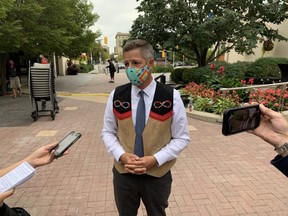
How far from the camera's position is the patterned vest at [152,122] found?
2119 mm

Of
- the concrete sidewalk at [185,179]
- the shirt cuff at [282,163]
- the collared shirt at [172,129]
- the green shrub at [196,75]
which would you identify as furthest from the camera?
the green shrub at [196,75]

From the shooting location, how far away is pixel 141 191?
7.43 feet

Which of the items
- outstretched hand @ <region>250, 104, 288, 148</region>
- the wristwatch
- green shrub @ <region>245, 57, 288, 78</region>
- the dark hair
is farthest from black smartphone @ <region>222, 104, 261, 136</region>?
green shrub @ <region>245, 57, 288, 78</region>

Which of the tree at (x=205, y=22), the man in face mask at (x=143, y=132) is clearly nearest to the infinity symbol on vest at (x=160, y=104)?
the man in face mask at (x=143, y=132)

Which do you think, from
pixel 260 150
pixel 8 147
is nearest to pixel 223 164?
pixel 260 150

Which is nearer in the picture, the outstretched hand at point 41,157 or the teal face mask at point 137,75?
the outstretched hand at point 41,157

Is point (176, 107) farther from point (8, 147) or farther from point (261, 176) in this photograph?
point (8, 147)

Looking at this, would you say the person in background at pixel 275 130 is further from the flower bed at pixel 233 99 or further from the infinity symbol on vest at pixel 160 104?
the flower bed at pixel 233 99

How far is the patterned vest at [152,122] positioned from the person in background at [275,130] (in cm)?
70

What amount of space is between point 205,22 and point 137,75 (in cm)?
992

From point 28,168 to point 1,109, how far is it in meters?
9.27

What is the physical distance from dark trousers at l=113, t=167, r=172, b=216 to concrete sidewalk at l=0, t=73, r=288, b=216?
100 cm

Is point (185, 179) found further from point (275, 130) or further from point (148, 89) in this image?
point (275, 130)

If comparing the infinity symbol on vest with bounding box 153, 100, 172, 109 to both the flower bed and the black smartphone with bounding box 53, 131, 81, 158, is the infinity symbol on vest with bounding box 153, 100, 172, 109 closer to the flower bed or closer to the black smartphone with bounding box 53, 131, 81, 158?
the black smartphone with bounding box 53, 131, 81, 158
